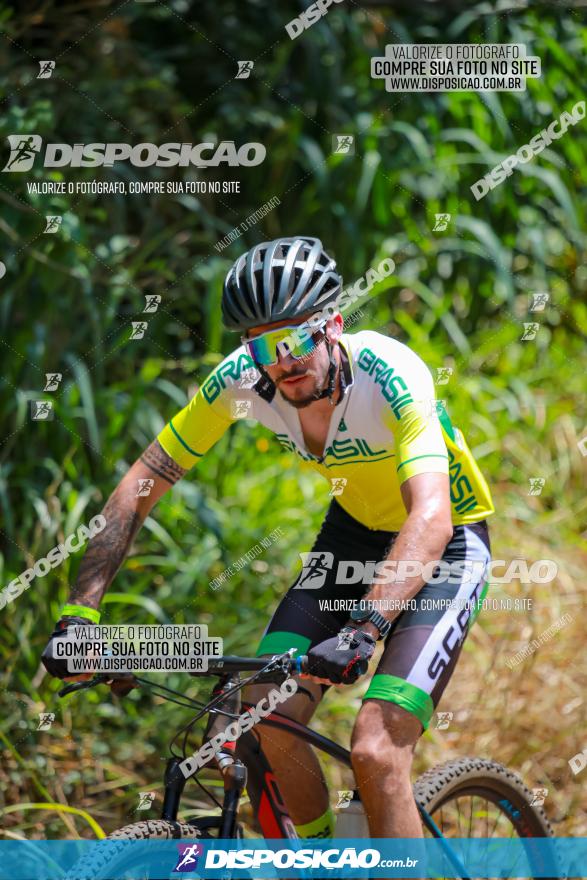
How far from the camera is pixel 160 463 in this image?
353 centimetres

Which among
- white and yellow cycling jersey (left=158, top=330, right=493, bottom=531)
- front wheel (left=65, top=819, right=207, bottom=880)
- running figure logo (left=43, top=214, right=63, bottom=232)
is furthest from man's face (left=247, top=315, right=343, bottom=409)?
running figure logo (left=43, top=214, right=63, bottom=232)

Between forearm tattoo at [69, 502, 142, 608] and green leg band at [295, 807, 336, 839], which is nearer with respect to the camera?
forearm tattoo at [69, 502, 142, 608]

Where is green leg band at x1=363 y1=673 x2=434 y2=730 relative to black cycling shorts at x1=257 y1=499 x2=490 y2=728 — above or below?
below

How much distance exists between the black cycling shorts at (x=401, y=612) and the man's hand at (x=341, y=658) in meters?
0.20

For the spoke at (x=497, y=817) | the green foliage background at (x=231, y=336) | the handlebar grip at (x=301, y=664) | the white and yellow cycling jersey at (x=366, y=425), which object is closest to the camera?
the handlebar grip at (x=301, y=664)

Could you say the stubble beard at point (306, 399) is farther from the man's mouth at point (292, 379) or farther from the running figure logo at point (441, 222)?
the running figure logo at point (441, 222)

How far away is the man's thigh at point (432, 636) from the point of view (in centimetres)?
316

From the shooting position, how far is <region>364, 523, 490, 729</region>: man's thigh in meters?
3.16

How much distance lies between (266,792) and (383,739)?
16.7 inches

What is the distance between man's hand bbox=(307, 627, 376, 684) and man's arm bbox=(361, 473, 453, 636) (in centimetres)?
14

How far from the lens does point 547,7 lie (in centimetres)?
714

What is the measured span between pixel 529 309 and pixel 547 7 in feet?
6.59

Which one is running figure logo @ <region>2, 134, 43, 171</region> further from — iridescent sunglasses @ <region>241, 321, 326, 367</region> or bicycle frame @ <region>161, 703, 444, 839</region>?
bicycle frame @ <region>161, 703, 444, 839</region>

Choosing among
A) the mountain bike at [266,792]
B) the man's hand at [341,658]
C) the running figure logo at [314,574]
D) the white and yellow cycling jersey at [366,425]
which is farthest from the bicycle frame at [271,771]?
the white and yellow cycling jersey at [366,425]
